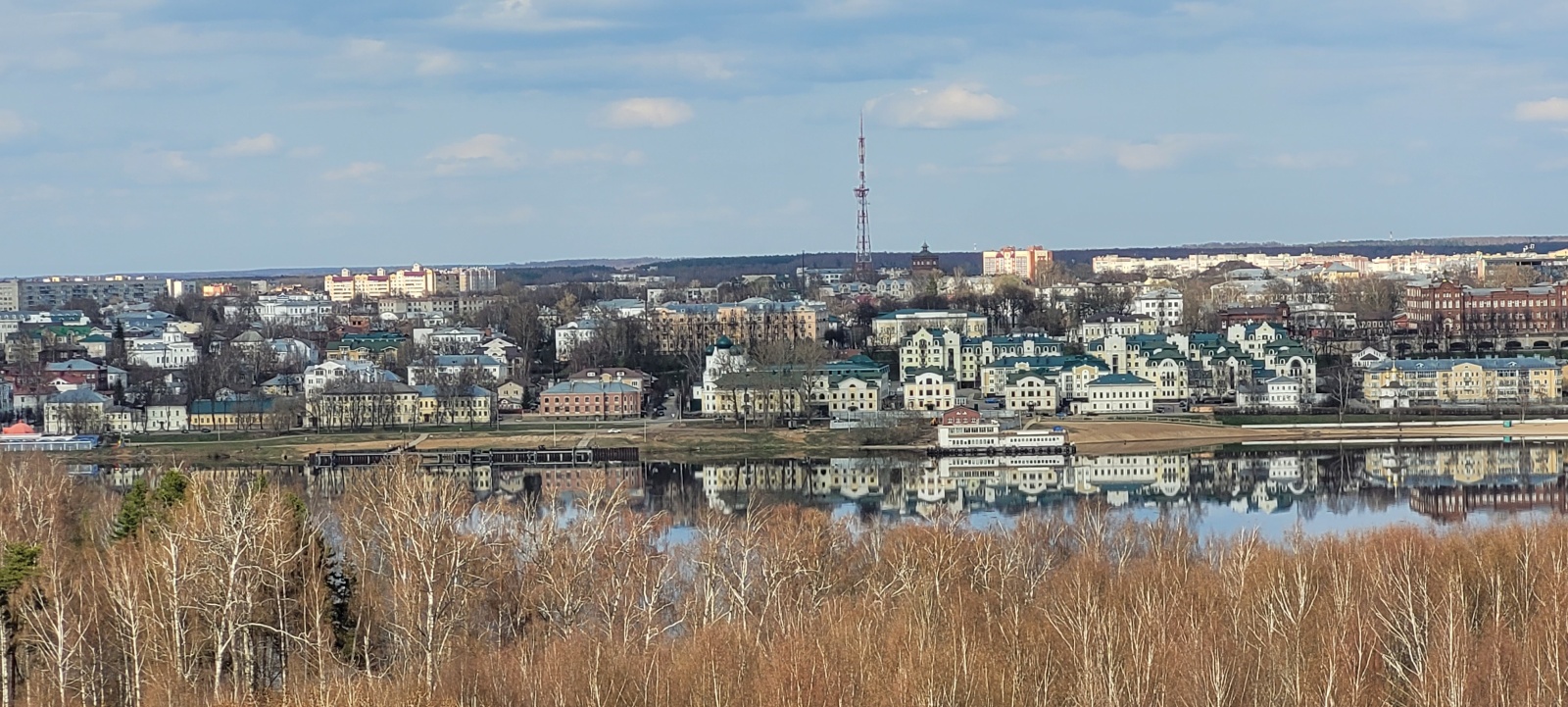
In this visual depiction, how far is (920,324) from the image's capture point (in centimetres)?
3716

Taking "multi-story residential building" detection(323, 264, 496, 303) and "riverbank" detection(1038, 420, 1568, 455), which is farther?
"multi-story residential building" detection(323, 264, 496, 303)

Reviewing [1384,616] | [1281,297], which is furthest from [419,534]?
[1281,297]

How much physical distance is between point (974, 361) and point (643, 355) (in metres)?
6.18

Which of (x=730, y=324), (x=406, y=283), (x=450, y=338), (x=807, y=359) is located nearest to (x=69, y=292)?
(x=406, y=283)

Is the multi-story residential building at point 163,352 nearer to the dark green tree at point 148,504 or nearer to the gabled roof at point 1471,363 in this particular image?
the gabled roof at point 1471,363

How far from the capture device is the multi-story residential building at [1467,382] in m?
28.8

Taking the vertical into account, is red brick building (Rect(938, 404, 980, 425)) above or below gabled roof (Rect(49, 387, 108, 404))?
below

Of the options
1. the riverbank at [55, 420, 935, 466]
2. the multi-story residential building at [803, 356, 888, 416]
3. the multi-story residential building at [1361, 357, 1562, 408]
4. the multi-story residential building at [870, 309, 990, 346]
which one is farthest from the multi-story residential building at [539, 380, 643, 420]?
the multi-story residential building at [1361, 357, 1562, 408]

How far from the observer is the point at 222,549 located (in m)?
10.4

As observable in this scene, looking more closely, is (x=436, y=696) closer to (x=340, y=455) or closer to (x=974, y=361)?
(x=340, y=455)

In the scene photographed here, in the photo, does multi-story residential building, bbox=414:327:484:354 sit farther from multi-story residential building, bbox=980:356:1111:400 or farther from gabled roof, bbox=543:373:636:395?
multi-story residential building, bbox=980:356:1111:400

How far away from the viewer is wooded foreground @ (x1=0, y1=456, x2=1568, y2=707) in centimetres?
879

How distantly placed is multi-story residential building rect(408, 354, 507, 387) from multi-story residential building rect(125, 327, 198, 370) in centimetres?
650

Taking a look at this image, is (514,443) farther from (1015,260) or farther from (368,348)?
(1015,260)
